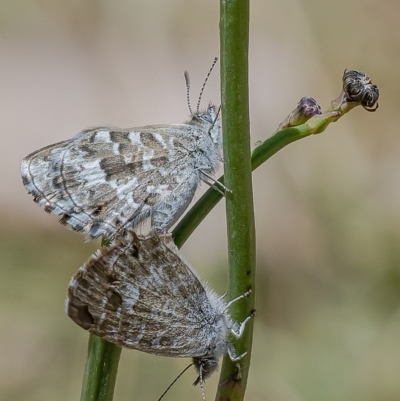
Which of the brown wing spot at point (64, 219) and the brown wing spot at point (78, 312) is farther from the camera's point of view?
the brown wing spot at point (64, 219)

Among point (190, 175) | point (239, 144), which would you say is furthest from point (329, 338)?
point (239, 144)

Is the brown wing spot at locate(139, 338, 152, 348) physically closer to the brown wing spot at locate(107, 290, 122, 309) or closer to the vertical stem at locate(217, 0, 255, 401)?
the brown wing spot at locate(107, 290, 122, 309)

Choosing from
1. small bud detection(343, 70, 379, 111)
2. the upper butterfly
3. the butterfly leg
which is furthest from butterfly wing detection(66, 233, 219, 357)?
small bud detection(343, 70, 379, 111)

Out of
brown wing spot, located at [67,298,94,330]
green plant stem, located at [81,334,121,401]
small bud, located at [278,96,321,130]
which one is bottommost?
green plant stem, located at [81,334,121,401]

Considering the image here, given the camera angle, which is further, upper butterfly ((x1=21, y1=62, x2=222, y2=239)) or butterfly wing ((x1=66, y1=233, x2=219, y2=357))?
upper butterfly ((x1=21, y1=62, x2=222, y2=239))

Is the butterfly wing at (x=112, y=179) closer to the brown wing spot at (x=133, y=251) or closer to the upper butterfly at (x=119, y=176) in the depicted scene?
the upper butterfly at (x=119, y=176)

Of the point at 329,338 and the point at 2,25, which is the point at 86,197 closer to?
the point at 329,338

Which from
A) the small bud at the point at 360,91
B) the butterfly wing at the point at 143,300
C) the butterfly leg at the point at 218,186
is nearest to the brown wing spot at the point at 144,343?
the butterfly wing at the point at 143,300
